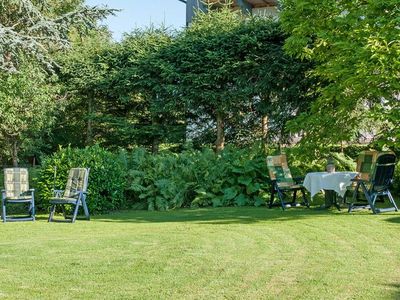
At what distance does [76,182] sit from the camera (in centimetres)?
998

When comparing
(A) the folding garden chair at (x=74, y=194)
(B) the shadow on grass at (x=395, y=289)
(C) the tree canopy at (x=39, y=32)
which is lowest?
(B) the shadow on grass at (x=395, y=289)

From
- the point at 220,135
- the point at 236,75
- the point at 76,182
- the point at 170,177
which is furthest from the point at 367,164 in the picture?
the point at 76,182

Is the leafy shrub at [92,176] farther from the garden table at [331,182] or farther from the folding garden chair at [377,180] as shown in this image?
the folding garden chair at [377,180]

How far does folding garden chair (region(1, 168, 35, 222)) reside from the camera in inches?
385

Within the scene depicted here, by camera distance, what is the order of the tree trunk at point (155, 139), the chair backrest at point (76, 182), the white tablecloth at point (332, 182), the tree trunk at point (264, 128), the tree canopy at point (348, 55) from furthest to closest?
the tree trunk at point (155, 139), the tree trunk at point (264, 128), the chair backrest at point (76, 182), the white tablecloth at point (332, 182), the tree canopy at point (348, 55)

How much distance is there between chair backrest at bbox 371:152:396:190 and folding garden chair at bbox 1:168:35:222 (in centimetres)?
611

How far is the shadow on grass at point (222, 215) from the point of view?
8815 millimetres

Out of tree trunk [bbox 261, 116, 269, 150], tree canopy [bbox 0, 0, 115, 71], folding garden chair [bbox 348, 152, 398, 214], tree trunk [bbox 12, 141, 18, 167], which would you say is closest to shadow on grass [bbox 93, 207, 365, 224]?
folding garden chair [bbox 348, 152, 398, 214]

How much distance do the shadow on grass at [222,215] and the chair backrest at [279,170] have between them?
1.95 ft

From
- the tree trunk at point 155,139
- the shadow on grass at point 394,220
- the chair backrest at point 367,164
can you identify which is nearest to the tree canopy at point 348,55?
the chair backrest at point 367,164

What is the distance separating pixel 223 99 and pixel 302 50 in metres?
3.40

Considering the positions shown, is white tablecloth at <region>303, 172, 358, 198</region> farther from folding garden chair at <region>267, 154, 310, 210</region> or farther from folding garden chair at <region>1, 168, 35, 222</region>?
folding garden chair at <region>1, 168, 35, 222</region>

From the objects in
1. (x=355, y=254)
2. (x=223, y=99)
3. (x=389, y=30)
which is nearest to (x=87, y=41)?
(x=223, y=99)

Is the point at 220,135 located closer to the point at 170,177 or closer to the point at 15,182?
the point at 170,177
